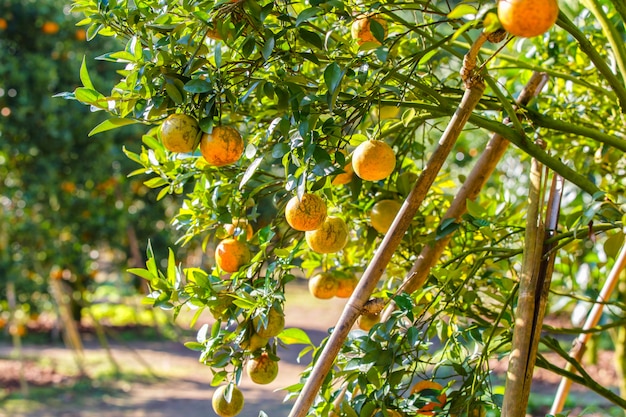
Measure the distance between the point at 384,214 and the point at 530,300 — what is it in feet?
0.83

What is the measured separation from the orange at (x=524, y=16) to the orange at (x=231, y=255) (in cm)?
49

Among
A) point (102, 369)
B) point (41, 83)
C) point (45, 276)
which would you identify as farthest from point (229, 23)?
point (102, 369)

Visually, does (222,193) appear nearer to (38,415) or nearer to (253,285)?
(253,285)

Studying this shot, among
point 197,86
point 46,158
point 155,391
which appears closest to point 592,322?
point 197,86

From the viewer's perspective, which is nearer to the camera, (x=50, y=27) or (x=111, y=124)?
(x=111, y=124)

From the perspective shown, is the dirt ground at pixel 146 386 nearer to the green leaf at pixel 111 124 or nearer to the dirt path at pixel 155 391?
the dirt path at pixel 155 391

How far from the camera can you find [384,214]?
97 cm

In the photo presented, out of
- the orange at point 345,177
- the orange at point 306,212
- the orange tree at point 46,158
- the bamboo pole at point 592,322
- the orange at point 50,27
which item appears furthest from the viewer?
the orange at point 50,27

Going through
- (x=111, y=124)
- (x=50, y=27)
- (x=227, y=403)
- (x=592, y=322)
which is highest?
(x=50, y=27)

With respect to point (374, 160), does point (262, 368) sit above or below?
below

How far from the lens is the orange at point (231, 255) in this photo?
2.99 ft

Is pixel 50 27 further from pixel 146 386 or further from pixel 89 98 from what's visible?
pixel 89 98

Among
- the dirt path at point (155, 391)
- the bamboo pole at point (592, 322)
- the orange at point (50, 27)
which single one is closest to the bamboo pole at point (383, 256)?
the bamboo pole at point (592, 322)

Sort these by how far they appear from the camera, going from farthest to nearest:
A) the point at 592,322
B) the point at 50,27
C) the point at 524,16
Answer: the point at 50,27
the point at 592,322
the point at 524,16
